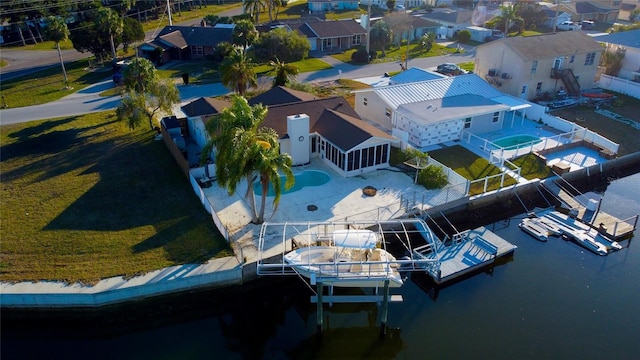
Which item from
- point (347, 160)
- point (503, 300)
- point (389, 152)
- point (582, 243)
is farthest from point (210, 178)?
point (582, 243)

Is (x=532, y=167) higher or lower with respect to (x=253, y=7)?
lower

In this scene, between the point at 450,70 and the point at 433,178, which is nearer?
the point at 433,178

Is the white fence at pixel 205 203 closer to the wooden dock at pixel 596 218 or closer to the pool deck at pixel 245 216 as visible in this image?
the pool deck at pixel 245 216

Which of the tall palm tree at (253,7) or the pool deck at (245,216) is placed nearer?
the pool deck at (245,216)

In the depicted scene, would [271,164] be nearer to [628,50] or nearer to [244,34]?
[244,34]

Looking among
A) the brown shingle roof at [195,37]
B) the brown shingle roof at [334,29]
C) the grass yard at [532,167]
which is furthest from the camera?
the brown shingle roof at [334,29]

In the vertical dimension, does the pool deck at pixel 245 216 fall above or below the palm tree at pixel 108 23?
below

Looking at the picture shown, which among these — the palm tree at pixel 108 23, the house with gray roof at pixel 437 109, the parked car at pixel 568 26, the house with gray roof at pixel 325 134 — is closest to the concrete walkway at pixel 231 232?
the house with gray roof at pixel 325 134

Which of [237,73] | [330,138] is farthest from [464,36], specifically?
[330,138]
